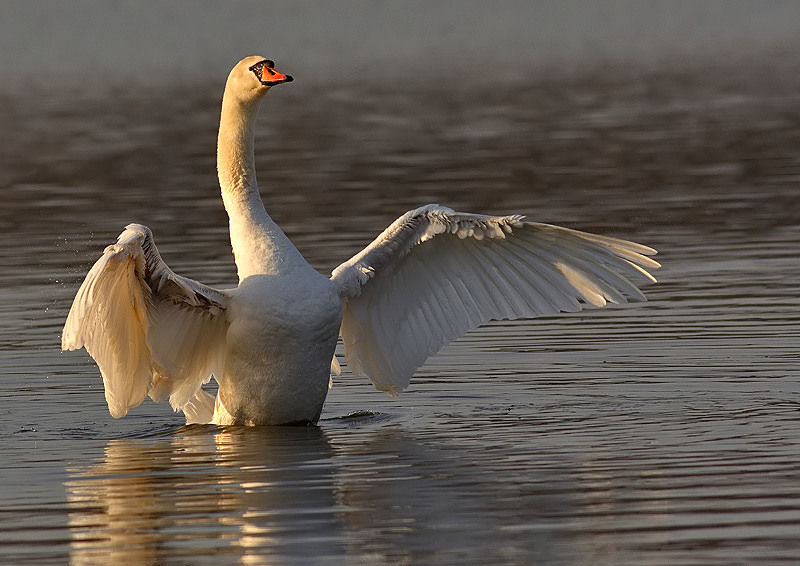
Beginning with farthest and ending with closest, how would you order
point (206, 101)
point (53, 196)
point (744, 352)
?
point (206, 101)
point (53, 196)
point (744, 352)

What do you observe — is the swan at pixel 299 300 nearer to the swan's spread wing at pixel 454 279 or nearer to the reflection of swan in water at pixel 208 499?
the swan's spread wing at pixel 454 279

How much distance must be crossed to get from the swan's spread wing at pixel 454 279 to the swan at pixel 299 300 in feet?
0.03

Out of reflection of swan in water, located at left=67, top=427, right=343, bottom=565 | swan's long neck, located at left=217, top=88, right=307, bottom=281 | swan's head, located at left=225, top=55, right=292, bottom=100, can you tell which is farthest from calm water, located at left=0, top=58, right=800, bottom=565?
swan's head, located at left=225, top=55, right=292, bottom=100

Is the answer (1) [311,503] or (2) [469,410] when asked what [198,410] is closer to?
(2) [469,410]

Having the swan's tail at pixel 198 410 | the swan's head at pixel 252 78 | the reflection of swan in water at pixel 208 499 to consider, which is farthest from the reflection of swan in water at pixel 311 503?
the swan's head at pixel 252 78

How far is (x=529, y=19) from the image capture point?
404 feet

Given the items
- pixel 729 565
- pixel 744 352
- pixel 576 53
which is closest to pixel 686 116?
pixel 744 352

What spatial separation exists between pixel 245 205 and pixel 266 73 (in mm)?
931

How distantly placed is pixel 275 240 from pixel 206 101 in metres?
38.0

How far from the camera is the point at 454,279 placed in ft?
42.5

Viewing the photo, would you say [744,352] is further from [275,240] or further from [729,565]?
[729,565]

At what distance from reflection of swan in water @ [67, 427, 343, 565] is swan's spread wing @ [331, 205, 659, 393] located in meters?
1.07

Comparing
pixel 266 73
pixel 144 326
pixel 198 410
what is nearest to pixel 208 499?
pixel 144 326

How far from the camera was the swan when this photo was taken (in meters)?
11.8
